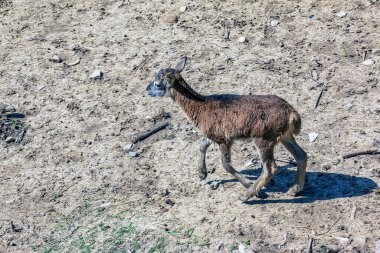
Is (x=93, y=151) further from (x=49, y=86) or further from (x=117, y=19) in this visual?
(x=117, y=19)

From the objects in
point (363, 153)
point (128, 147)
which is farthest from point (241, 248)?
point (128, 147)

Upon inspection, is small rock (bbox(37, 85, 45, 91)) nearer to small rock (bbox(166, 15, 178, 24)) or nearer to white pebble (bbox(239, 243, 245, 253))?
small rock (bbox(166, 15, 178, 24))

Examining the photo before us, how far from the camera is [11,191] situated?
980 cm

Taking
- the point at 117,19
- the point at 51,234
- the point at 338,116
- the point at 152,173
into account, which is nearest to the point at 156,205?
the point at 152,173

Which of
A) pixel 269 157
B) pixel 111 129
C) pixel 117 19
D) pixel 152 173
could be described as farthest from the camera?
pixel 117 19

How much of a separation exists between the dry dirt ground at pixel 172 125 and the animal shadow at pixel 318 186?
24 mm

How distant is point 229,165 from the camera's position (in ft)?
29.8

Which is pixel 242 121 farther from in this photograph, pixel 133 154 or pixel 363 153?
pixel 133 154

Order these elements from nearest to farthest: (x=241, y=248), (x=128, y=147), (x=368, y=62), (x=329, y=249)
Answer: (x=329, y=249) < (x=241, y=248) < (x=128, y=147) < (x=368, y=62)

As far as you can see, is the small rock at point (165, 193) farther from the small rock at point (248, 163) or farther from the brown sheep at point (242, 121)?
the small rock at point (248, 163)

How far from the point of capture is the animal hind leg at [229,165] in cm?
905

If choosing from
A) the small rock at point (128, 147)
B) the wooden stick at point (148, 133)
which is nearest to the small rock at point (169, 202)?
the small rock at point (128, 147)

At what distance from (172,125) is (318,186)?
2.44 meters

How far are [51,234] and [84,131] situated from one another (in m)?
2.15
